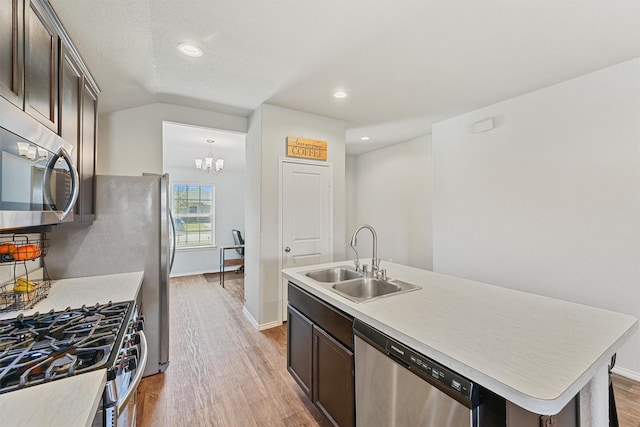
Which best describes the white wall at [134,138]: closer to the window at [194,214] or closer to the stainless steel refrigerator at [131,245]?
the stainless steel refrigerator at [131,245]

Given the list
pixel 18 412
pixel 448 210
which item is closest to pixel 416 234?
pixel 448 210

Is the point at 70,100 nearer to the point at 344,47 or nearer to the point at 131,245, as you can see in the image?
the point at 131,245

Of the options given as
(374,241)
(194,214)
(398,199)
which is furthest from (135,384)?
(194,214)

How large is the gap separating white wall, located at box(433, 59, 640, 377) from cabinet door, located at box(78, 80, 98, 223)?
12.9ft

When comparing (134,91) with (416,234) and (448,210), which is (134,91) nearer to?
(448,210)

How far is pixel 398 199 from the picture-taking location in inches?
203

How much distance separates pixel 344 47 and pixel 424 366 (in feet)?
7.39

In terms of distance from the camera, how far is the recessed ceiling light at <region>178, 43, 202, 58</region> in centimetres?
215

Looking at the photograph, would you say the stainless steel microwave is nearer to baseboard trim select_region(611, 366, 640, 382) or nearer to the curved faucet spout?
the curved faucet spout

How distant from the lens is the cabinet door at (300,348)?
1.91 m

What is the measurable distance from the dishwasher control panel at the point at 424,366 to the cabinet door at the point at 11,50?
1698mm

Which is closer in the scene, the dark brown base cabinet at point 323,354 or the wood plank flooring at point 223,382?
the dark brown base cabinet at point 323,354

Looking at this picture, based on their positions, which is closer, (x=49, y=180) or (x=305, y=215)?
(x=49, y=180)

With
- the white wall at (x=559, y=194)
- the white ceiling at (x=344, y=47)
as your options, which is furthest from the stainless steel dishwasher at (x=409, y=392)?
the white wall at (x=559, y=194)
